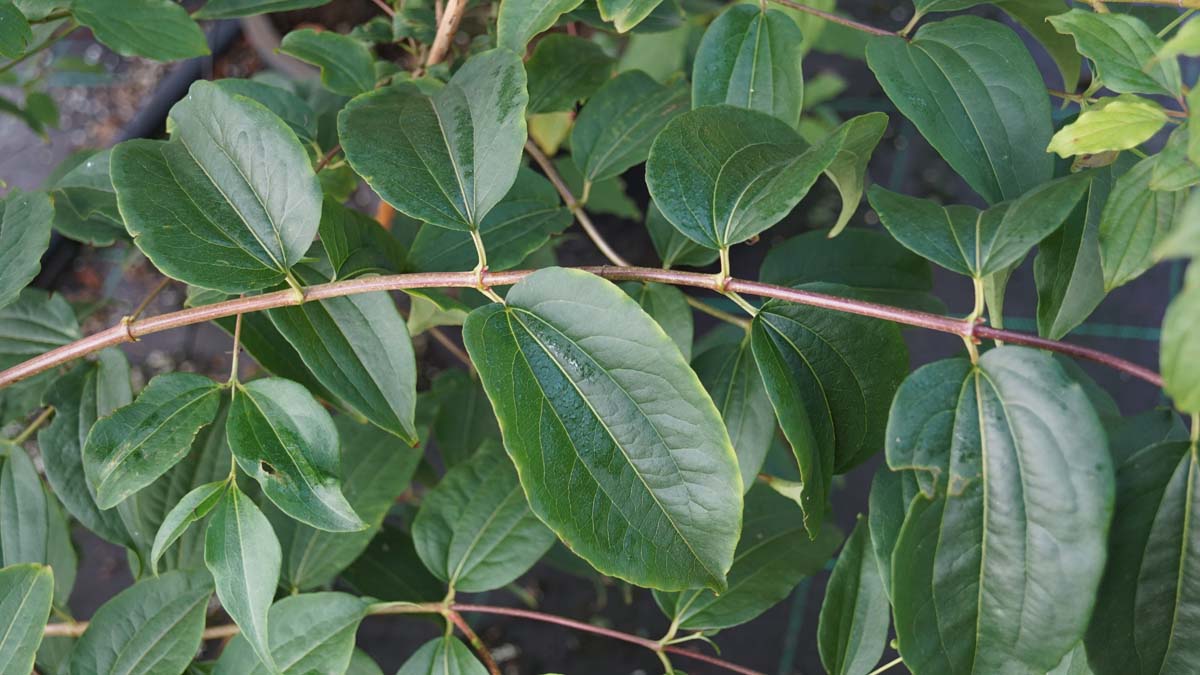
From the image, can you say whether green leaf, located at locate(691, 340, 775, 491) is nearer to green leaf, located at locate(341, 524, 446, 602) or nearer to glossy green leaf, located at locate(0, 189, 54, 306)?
green leaf, located at locate(341, 524, 446, 602)

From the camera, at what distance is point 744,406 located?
66 centimetres

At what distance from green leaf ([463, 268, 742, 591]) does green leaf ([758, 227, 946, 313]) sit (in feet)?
1.02

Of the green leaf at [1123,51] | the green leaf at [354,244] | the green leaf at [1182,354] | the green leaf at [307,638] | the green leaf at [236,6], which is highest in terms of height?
the green leaf at [1123,51]

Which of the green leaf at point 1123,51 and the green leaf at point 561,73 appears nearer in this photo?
the green leaf at point 1123,51

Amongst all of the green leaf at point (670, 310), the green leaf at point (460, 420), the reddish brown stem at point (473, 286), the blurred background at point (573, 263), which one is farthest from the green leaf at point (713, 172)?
the blurred background at point (573, 263)

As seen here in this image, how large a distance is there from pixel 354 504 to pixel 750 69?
451mm

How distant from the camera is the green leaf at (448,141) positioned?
55cm

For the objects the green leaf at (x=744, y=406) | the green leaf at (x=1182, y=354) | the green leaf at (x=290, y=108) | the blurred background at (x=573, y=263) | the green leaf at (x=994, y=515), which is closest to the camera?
the green leaf at (x=1182, y=354)

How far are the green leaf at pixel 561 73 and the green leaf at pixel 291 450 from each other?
Result: 0.33 metres

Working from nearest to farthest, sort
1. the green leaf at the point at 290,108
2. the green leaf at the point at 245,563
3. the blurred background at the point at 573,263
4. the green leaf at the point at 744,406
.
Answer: the green leaf at the point at 245,563, the green leaf at the point at 744,406, the green leaf at the point at 290,108, the blurred background at the point at 573,263

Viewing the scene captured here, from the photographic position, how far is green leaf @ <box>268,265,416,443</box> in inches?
23.5

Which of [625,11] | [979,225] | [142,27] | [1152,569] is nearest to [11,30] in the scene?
[142,27]

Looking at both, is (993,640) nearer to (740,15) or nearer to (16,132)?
(740,15)

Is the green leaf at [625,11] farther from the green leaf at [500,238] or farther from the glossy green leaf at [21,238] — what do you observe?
the glossy green leaf at [21,238]
